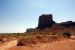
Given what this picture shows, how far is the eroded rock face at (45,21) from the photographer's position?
145 metres

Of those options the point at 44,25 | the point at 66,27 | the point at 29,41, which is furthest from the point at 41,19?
the point at 29,41

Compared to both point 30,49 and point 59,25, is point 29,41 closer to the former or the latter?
point 30,49

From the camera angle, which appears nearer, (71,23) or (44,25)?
(71,23)

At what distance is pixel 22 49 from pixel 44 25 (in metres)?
128

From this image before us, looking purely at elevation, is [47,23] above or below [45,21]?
below

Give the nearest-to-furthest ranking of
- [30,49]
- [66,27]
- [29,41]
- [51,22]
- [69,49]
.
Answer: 1. [69,49]
2. [30,49]
3. [29,41]
4. [66,27]
5. [51,22]

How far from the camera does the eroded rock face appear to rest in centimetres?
14475

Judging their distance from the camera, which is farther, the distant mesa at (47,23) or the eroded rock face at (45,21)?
the eroded rock face at (45,21)

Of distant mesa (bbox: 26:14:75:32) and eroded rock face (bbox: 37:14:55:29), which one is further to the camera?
eroded rock face (bbox: 37:14:55:29)

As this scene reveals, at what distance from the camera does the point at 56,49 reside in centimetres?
1838

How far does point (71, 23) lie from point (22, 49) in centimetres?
11372

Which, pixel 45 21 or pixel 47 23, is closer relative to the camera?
pixel 47 23

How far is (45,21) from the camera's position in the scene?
5773 inches

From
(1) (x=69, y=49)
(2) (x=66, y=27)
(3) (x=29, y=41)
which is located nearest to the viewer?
(1) (x=69, y=49)
